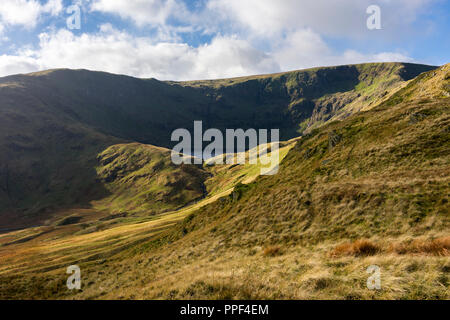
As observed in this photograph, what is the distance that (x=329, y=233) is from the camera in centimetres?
1777

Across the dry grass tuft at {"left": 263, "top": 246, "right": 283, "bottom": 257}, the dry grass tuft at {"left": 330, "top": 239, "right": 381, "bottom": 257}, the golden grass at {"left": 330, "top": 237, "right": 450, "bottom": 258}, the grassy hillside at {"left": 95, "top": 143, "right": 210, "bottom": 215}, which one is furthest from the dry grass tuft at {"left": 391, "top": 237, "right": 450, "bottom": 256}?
the grassy hillside at {"left": 95, "top": 143, "right": 210, "bottom": 215}

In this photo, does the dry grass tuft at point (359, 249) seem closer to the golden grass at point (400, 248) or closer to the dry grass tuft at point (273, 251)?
the golden grass at point (400, 248)

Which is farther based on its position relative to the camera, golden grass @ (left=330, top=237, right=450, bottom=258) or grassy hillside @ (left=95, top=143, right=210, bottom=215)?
grassy hillside @ (left=95, top=143, right=210, bottom=215)

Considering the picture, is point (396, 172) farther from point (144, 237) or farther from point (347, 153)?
point (144, 237)

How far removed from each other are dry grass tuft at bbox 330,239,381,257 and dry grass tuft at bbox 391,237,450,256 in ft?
3.03

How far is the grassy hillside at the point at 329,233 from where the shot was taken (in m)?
10.3

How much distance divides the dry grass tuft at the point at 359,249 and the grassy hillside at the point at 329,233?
0.06m

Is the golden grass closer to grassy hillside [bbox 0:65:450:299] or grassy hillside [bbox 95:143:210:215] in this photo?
grassy hillside [bbox 0:65:450:299]

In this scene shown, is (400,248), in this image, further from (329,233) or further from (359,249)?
(329,233)

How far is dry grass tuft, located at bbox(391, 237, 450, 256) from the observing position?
1122 cm

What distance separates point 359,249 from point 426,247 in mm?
2927

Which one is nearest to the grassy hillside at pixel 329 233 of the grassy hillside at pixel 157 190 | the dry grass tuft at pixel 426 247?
the dry grass tuft at pixel 426 247

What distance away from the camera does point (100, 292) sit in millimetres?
20172
